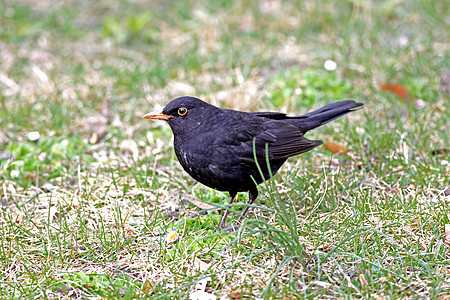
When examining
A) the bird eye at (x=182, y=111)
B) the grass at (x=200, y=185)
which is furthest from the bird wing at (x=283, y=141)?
the bird eye at (x=182, y=111)

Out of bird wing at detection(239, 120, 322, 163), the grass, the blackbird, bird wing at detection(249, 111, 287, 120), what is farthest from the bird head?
the grass

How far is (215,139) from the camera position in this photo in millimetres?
3729

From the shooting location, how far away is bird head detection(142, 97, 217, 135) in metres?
3.91

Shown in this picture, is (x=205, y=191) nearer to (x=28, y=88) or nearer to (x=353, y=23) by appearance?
(x=28, y=88)

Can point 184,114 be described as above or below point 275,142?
above

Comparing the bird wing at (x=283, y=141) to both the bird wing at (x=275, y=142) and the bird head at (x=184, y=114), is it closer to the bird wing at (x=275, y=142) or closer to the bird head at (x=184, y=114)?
the bird wing at (x=275, y=142)

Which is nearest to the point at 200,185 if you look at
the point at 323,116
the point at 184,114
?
the point at 184,114

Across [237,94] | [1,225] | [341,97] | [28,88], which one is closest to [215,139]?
[1,225]

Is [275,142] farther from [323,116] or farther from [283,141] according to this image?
[323,116]

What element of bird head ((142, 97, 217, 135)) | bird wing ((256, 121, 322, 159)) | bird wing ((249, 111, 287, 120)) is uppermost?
bird head ((142, 97, 217, 135))

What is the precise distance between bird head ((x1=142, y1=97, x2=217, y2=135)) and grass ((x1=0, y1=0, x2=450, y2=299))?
69 cm

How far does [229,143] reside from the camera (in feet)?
12.3

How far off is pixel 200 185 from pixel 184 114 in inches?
33.2

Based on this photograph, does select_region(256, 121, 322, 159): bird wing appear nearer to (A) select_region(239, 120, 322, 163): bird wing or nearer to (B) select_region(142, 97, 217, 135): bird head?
(A) select_region(239, 120, 322, 163): bird wing
